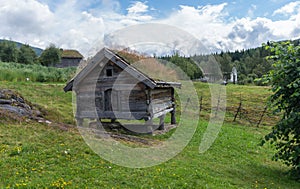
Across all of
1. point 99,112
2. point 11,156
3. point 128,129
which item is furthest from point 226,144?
point 11,156

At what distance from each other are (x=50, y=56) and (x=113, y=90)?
4733 cm

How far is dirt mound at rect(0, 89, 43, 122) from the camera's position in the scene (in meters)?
11.8

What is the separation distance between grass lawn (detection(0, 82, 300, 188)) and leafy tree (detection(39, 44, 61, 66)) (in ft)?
156

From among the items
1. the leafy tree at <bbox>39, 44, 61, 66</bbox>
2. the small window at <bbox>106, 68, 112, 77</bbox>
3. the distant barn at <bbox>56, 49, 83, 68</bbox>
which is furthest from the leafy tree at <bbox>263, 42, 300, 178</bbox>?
the distant barn at <bbox>56, 49, 83, 68</bbox>

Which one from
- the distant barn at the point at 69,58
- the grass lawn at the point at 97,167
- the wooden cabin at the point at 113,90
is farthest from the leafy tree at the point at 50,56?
the grass lawn at the point at 97,167

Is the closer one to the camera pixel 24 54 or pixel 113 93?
pixel 113 93

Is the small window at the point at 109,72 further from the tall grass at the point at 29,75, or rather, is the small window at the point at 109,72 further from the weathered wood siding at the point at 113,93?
the tall grass at the point at 29,75

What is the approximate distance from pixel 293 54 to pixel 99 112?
953 centimetres

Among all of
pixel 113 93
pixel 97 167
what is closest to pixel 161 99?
pixel 113 93

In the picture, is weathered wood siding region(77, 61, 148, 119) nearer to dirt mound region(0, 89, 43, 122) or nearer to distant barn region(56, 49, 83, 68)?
dirt mound region(0, 89, 43, 122)

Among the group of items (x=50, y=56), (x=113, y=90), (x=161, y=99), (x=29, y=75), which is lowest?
(x=161, y=99)

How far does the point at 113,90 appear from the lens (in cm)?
1336

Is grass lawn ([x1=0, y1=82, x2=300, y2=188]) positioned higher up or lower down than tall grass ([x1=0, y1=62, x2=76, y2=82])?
lower down

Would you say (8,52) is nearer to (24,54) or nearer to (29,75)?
(24,54)
